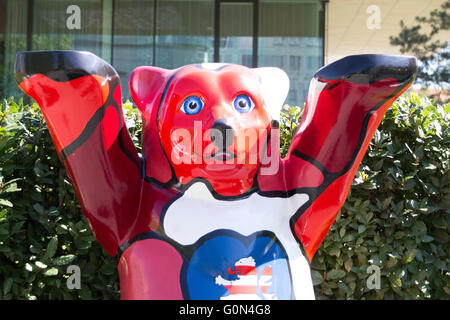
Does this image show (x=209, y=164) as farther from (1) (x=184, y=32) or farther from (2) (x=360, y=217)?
(1) (x=184, y=32)

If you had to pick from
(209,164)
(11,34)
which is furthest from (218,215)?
(11,34)

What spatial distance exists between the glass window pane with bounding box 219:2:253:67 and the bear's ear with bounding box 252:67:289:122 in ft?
17.2

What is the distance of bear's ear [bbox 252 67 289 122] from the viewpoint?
74.4 inches

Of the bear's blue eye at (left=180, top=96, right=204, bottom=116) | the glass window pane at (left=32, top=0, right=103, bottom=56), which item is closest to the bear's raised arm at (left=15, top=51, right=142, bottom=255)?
the bear's blue eye at (left=180, top=96, right=204, bottom=116)

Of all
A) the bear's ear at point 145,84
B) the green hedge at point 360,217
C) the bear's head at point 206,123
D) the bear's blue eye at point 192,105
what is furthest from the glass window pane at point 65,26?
the bear's blue eye at point 192,105

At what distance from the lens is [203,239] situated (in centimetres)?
172

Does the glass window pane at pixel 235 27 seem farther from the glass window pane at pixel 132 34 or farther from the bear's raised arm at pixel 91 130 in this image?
the bear's raised arm at pixel 91 130

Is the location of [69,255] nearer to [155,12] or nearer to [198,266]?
[198,266]

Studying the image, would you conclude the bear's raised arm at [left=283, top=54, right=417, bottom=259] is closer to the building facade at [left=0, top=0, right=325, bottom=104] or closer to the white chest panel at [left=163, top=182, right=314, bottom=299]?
the white chest panel at [left=163, top=182, right=314, bottom=299]

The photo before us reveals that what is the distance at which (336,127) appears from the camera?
5.95ft

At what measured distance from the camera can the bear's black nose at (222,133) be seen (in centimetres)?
163

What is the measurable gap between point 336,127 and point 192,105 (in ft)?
1.88

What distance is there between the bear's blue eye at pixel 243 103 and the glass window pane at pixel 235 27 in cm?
546

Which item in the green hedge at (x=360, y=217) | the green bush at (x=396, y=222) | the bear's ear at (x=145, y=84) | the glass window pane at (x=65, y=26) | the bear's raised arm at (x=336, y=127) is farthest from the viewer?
the glass window pane at (x=65, y=26)
